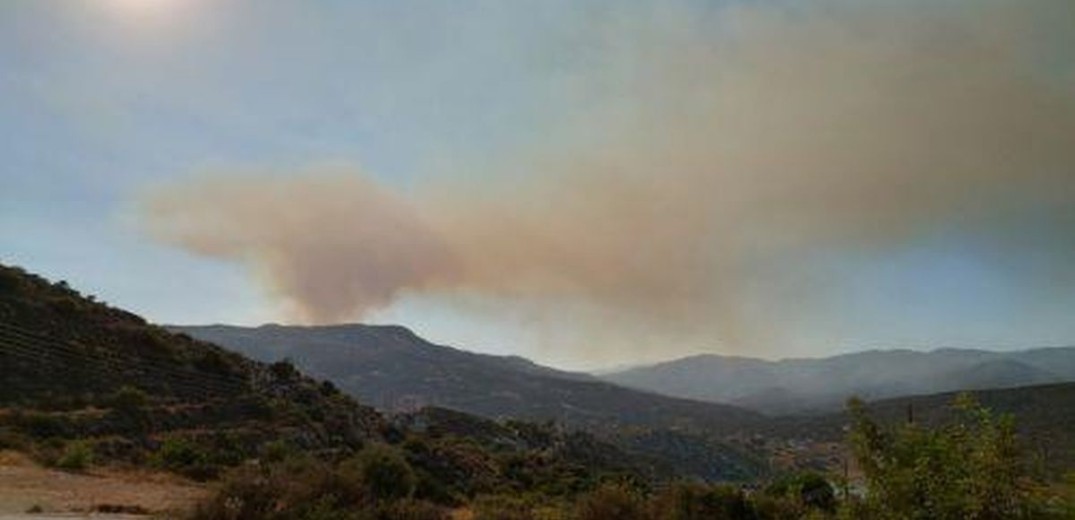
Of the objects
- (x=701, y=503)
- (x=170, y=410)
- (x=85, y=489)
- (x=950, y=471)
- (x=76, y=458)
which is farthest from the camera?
(x=170, y=410)

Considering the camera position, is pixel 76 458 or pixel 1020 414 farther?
pixel 1020 414

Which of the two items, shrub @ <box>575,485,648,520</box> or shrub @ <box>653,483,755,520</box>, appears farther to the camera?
shrub @ <box>653,483,755,520</box>

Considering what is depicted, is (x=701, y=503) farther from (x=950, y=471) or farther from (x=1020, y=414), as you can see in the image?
(x=1020, y=414)

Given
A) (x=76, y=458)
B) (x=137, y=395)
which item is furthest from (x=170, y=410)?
(x=76, y=458)

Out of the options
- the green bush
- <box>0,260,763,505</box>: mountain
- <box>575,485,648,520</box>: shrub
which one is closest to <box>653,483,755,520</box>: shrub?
<box>575,485,648,520</box>: shrub

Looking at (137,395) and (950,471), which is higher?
(137,395)

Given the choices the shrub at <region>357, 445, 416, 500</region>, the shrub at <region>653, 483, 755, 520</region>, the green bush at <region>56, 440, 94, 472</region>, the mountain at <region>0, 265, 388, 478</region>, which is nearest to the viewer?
the shrub at <region>653, 483, 755, 520</region>

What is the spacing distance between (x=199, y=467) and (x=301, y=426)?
66.8ft

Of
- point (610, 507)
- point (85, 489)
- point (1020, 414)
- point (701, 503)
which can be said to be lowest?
point (85, 489)

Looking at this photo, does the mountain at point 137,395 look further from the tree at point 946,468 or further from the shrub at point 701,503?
the tree at point 946,468

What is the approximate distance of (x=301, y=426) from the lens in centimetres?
5916

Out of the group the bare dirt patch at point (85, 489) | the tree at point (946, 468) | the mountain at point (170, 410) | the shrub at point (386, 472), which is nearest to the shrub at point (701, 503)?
the shrub at point (386, 472)

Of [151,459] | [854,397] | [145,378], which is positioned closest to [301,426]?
[145,378]

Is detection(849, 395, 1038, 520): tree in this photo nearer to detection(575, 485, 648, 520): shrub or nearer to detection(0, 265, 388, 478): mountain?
detection(575, 485, 648, 520): shrub
